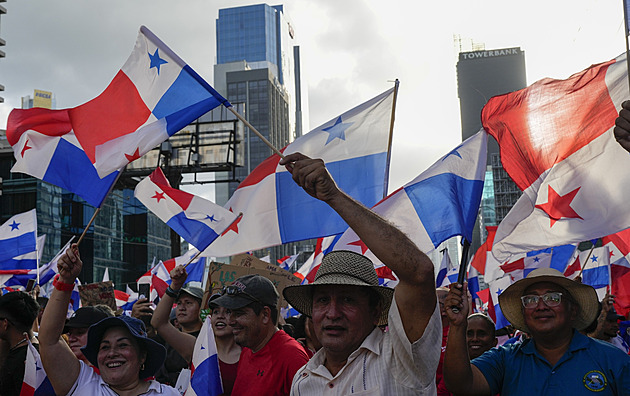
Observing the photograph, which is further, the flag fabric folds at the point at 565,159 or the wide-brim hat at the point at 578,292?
the flag fabric folds at the point at 565,159

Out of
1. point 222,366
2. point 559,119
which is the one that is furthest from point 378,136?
point 222,366

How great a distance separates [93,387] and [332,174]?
3.83 meters

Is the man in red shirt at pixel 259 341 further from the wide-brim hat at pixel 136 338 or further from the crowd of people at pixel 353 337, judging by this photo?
the wide-brim hat at pixel 136 338

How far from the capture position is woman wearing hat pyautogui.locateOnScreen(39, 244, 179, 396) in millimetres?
3748

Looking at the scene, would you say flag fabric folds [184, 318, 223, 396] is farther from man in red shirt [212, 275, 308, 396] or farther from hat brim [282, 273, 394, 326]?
hat brim [282, 273, 394, 326]

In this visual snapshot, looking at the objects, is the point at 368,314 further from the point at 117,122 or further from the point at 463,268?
the point at 117,122

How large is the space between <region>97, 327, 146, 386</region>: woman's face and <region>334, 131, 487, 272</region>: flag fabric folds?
2324 mm

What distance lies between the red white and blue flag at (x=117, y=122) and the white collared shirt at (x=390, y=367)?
124 inches

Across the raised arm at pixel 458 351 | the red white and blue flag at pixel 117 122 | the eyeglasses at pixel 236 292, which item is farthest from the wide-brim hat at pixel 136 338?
the red white and blue flag at pixel 117 122

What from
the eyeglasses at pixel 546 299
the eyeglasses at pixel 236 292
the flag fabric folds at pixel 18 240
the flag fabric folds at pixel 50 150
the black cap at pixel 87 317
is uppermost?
the flag fabric folds at pixel 50 150

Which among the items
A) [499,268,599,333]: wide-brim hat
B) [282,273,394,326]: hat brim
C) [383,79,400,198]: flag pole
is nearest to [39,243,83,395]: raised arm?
[282,273,394,326]: hat brim

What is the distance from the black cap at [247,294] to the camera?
442 cm

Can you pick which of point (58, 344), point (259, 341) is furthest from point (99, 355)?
point (259, 341)

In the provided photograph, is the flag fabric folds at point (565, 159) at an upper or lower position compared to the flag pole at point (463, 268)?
upper
